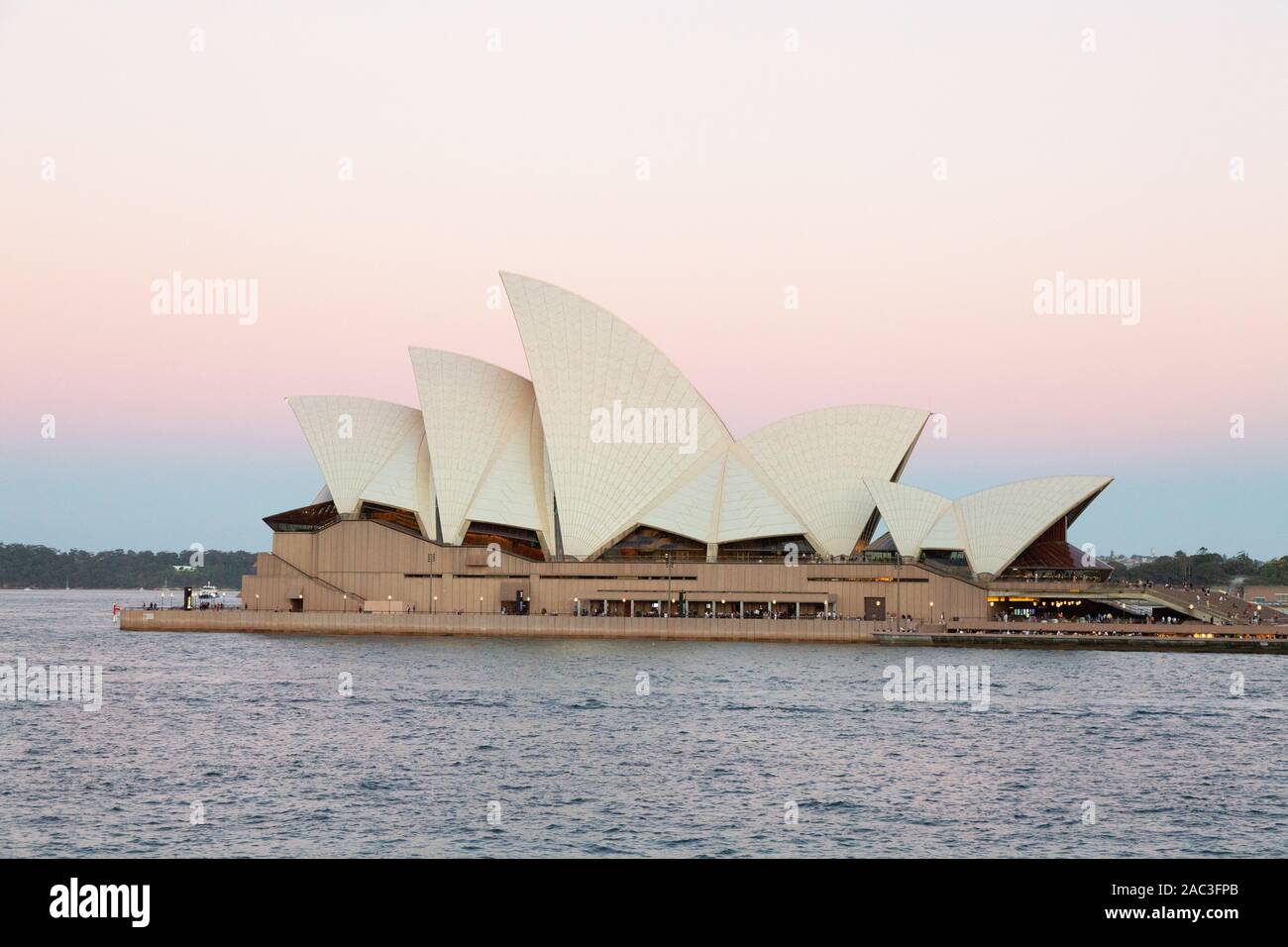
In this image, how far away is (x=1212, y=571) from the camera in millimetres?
148500

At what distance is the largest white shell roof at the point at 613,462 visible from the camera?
59812 millimetres

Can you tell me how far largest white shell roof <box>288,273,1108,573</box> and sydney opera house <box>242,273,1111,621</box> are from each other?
0.32 feet

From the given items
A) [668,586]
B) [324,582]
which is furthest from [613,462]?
[324,582]

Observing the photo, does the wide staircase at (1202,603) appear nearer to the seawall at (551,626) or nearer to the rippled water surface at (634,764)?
the seawall at (551,626)

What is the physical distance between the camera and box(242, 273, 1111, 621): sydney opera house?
60219 mm

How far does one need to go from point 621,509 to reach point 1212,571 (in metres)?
111

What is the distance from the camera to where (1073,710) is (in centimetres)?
3375

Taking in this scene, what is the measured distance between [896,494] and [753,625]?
10037mm

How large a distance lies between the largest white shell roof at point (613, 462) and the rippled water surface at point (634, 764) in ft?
57.9

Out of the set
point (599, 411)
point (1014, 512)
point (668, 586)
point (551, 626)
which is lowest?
point (551, 626)
